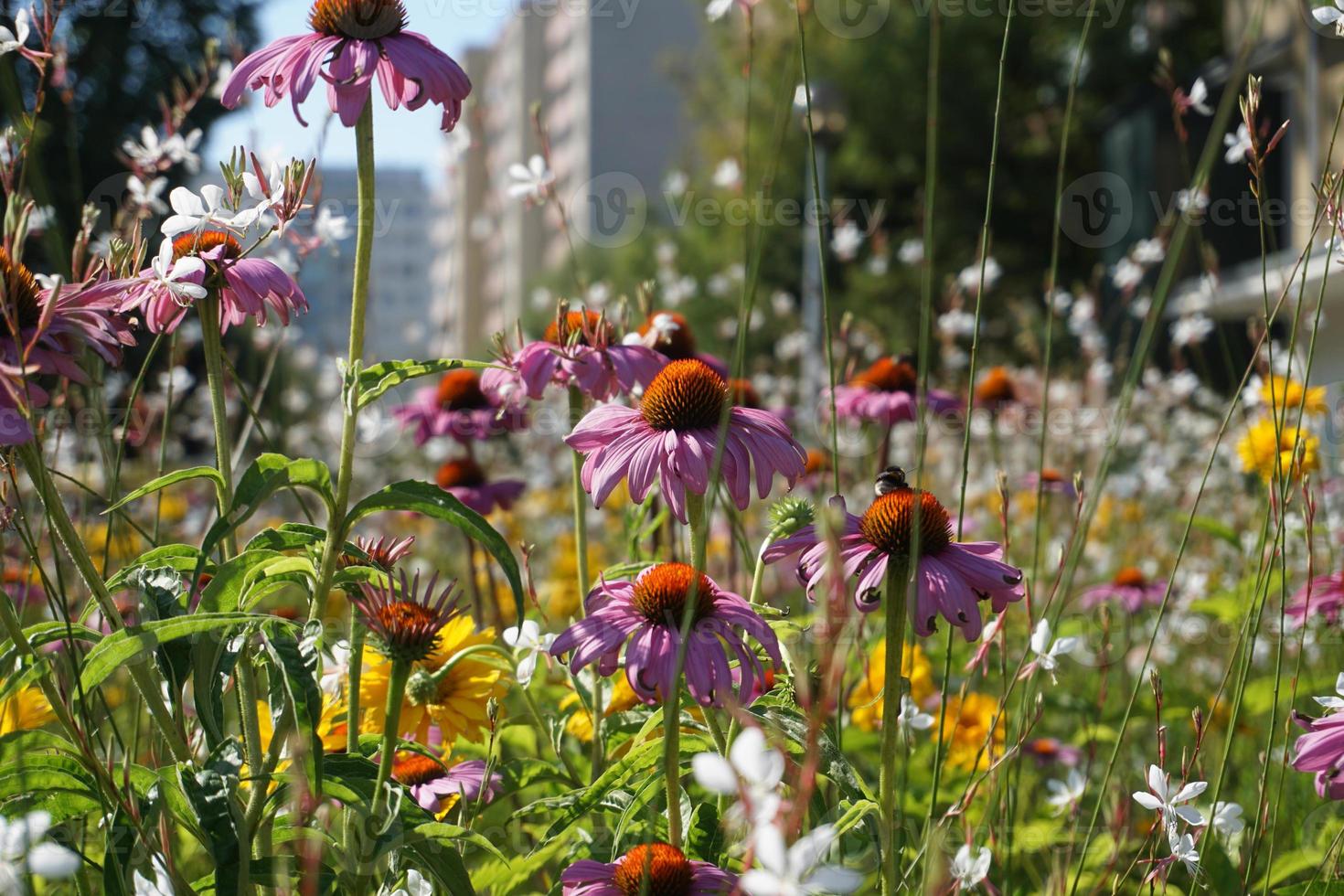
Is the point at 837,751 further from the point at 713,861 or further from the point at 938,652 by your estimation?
the point at 938,652

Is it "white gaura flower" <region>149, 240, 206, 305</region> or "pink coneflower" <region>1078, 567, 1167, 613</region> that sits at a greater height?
"white gaura flower" <region>149, 240, 206, 305</region>

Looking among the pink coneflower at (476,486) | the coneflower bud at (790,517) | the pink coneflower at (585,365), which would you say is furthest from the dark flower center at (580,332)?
the pink coneflower at (476,486)

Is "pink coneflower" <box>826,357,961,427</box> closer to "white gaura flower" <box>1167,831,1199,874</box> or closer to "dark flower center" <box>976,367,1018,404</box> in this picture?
"dark flower center" <box>976,367,1018,404</box>

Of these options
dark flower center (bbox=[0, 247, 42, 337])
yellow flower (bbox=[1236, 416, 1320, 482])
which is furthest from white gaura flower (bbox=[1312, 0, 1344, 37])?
dark flower center (bbox=[0, 247, 42, 337])

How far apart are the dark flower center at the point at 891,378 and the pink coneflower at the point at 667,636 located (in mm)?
1441

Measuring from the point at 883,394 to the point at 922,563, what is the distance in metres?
1.33

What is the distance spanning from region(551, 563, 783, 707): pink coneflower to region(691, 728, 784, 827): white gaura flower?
1.47ft

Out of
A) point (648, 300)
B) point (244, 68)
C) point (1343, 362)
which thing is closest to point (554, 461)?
point (648, 300)

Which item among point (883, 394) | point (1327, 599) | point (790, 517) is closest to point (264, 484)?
point (790, 517)

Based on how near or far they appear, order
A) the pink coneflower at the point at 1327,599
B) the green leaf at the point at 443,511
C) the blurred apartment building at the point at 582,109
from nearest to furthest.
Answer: the green leaf at the point at 443,511, the pink coneflower at the point at 1327,599, the blurred apartment building at the point at 582,109

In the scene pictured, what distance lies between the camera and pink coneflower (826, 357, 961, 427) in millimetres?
2359

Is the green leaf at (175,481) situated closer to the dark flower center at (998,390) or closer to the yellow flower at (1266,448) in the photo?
the yellow flower at (1266,448)

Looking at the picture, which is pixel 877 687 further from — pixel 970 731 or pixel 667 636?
pixel 667 636

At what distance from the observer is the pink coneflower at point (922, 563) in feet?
3.52
